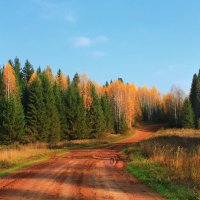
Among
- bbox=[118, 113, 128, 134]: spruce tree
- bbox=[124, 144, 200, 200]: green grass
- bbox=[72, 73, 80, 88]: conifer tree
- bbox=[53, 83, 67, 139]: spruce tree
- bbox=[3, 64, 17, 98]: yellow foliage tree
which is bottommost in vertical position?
bbox=[124, 144, 200, 200]: green grass

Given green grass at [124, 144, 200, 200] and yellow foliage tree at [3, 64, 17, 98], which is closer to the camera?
green grass at [124, 144, 200, 200]

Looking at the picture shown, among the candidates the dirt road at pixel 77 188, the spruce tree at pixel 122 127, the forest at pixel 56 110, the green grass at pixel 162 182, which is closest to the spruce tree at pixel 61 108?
the forest at pixel 56 110

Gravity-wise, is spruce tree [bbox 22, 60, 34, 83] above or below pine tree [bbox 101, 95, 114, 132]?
→ above

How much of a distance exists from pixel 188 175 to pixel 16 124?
40.8 m

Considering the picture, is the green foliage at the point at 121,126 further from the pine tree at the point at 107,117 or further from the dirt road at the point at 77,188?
the dirt road at the point at 77,188

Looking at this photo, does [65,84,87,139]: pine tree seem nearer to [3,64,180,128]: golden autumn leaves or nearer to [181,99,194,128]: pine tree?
[3,64,180,128]: golden autumn leaves

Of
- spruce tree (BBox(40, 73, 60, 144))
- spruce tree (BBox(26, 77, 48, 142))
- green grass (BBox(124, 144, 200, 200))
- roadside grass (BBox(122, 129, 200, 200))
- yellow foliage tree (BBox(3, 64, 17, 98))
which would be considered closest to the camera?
green grass (BBox(124, 144, 200, 200))

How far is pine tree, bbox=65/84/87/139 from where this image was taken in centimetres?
6203

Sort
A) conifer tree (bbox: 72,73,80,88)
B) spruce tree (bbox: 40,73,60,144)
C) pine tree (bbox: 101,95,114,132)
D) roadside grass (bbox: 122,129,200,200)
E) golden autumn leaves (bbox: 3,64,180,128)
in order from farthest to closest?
conifer tree (bbox: 72,73,80,88) → pine tree (bbox: 101,95,114,132) → golden autumn leaves (bbox: 3,64,180,128) → spruce tree (bbox: 40,73,60,144) → roadside grass (bbox: 122,129,200,200)

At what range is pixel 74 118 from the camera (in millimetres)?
62969

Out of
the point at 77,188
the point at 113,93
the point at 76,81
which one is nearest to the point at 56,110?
the point at 76,81

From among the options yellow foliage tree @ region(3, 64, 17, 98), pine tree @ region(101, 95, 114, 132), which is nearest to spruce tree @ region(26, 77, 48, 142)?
yellow foliage tree @ region(3, 64, 17, 98)

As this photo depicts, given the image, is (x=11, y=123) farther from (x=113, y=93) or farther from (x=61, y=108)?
(x=113, y=93)

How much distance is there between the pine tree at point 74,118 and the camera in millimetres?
62031
